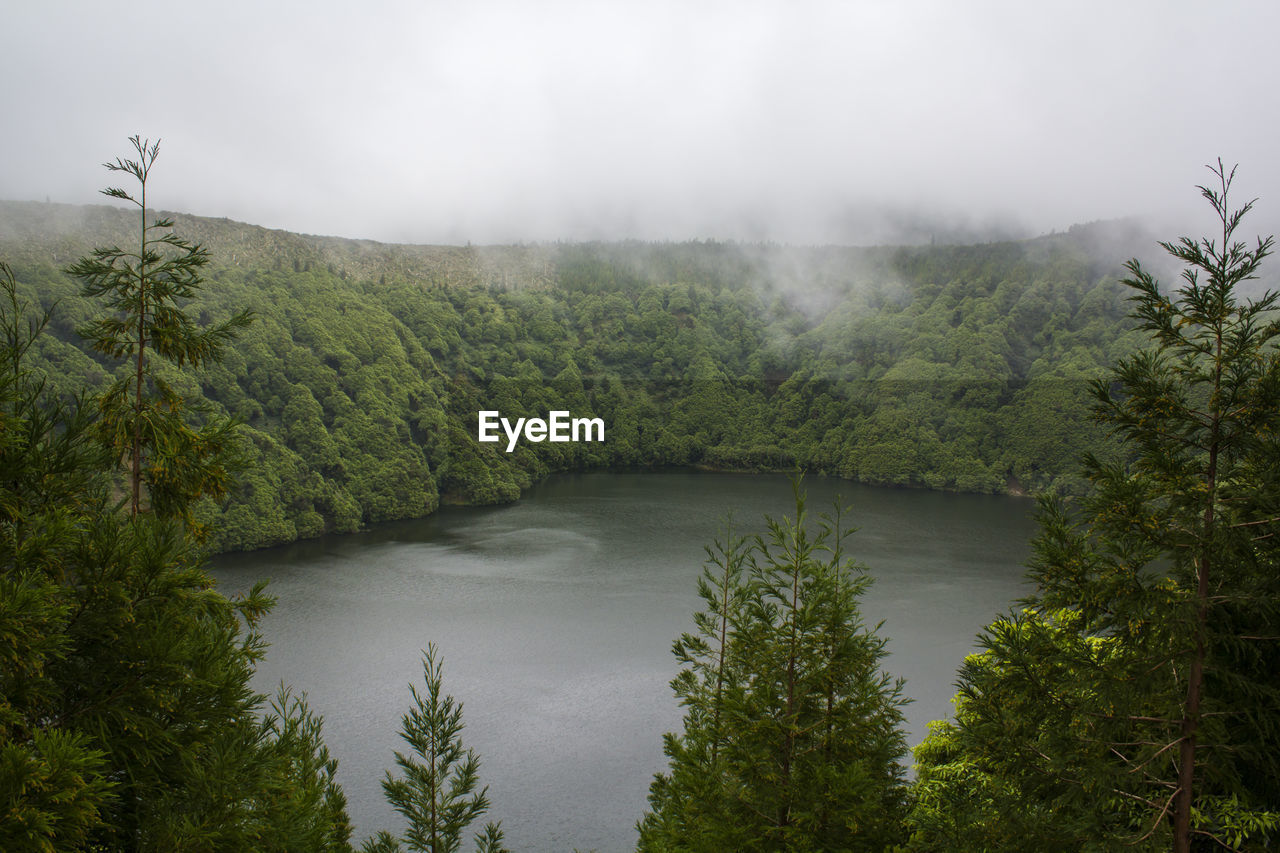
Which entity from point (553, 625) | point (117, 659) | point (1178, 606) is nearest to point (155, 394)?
point (117, 659)

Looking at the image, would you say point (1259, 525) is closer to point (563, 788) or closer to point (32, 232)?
point (563, 788)

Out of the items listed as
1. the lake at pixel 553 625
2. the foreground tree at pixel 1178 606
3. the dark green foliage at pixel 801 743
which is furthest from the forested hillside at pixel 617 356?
the foreground tree at pixel 1178 606

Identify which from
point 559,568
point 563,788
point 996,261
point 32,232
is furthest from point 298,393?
point 996,261

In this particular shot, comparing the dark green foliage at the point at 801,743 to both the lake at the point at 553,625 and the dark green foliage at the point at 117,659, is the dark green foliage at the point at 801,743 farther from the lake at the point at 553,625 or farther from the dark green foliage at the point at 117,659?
the lake at the point at 553,625

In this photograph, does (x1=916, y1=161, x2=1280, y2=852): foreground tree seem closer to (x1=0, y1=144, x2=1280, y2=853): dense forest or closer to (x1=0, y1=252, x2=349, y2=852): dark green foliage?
(x1=0, y1=144, x2=1280, y2=853): dense forest

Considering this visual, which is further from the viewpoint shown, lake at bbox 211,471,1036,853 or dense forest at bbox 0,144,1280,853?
lake at bbox 211,471,1036,853

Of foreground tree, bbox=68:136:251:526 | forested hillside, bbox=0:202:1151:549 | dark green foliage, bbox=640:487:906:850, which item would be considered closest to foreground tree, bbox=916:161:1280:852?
dark green foliage, bbox=640:487:906:850

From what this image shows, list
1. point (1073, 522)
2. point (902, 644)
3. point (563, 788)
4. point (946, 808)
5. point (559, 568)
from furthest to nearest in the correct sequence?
point (559, 568) → point (902, 644) → point (563, 788) → point (946, 808) → point (1073, 522)
